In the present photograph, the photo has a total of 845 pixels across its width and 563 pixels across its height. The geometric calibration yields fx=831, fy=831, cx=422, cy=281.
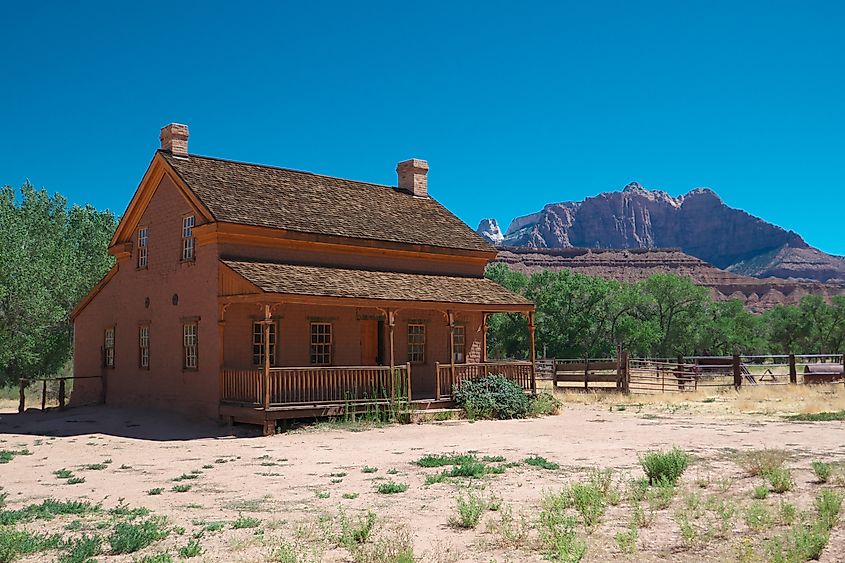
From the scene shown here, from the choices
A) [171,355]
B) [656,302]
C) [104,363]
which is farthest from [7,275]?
[656,302]

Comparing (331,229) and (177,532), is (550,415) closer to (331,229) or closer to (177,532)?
(331,229)

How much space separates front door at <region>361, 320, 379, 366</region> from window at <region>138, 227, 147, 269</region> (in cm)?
688

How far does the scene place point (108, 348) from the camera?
2622 centimetres

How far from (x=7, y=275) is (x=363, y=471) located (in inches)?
984

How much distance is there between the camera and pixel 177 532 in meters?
8.67

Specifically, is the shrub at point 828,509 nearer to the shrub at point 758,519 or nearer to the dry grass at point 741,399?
the shrub at point 758,519

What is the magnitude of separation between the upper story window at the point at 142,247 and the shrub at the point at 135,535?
16.9m

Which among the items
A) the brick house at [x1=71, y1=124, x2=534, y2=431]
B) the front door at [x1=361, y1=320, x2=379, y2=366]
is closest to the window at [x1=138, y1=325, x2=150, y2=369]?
the brick house at [x1=71, y1=124, x2=534, y2=431]

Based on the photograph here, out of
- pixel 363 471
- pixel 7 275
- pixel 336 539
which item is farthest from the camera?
pixel 7 275

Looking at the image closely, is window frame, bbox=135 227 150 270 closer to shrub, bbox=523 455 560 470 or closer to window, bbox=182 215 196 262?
window, bbox=182 215 196 262

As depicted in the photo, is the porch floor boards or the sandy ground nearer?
the sandy ground

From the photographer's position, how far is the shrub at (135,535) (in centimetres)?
794

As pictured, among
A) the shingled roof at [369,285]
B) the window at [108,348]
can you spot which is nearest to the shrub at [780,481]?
the shingled roof at [369,285]

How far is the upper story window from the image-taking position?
2483 centimetres
